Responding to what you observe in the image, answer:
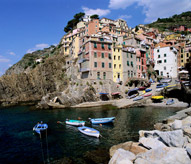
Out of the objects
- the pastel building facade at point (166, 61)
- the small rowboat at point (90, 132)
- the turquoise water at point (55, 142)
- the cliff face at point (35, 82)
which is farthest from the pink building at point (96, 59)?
the small rowboat at point (90, 132)

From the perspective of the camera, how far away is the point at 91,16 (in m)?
106

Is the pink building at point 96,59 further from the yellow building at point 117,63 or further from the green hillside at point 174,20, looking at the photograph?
the green hillside at point 174,20

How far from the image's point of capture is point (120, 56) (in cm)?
5875

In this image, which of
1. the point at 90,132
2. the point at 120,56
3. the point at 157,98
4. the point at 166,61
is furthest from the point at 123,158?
the point at 166,61

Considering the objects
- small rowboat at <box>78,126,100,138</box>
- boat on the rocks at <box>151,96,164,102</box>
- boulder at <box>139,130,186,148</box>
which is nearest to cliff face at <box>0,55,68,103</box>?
boat on the rocks at <box>151,96,164,102</box>

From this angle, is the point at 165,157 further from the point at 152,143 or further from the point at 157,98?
the point at 157,98

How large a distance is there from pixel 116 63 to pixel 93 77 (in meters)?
10.9

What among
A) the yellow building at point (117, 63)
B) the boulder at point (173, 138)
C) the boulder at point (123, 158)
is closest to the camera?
the boulder at point (123, 158)

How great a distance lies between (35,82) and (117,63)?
49.2 meters

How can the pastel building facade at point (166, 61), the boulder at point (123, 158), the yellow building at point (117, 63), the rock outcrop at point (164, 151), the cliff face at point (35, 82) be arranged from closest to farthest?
1. the rock outcrop at point (164, 151)
2. the boulder at point (123, 158)
3. the yellow building at point (117, 63)
4. the pastel building facade at point (166, 61)
5. the cliff face at point (35, 82)

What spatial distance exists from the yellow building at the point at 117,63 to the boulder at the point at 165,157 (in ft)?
153

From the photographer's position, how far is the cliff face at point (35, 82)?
77062 mm

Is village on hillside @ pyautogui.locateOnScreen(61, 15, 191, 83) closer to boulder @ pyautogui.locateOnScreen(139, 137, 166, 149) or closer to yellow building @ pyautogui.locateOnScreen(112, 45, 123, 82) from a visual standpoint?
yellow building @ pyautogui.locateOnScreen(112, 45, 123, 82)

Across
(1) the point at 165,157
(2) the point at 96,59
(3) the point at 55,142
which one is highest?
(2) the point at 96,59
